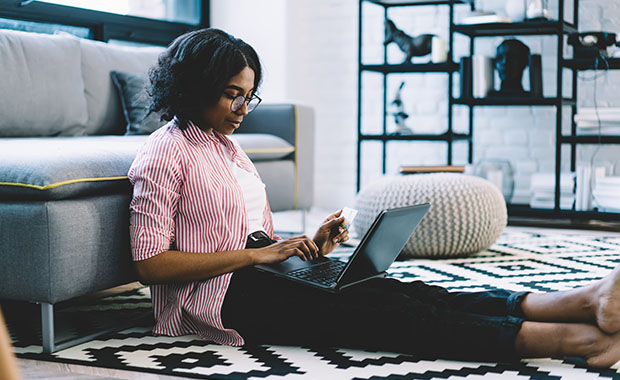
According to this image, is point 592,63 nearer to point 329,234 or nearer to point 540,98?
point 540,98

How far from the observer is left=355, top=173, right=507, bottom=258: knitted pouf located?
2.83 metres

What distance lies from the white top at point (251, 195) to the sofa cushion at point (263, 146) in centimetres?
108

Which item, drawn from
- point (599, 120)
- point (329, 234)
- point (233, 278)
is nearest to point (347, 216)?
point (329, 234)

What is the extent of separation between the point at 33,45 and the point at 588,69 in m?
2.75

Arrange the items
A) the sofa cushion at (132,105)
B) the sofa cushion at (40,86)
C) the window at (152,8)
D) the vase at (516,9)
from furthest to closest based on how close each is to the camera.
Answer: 1. the vase at (516,9)
2. the window at (152,8)
3. the sofa cushion at (132,105)
4. the sofa cushion at (40,86)

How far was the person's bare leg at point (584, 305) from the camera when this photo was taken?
58.4 inches

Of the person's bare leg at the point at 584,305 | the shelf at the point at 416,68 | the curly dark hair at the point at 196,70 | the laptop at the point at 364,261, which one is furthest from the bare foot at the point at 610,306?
the shelf at the point at 416,68

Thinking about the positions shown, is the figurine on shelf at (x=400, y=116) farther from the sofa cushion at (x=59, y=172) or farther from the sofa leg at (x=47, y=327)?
the sofa leg at (x=47, y=327)

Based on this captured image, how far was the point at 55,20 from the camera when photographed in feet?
11.8

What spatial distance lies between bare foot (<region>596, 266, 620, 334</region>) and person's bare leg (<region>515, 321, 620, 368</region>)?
0.03 meters

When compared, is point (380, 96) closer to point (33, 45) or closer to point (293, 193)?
point (293, 193)

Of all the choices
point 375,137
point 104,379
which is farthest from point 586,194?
point 104,379

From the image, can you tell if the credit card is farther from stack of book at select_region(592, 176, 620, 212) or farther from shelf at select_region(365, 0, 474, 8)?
shelf at select_region(365, 0, 474, 8)

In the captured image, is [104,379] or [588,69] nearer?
[104,379]
